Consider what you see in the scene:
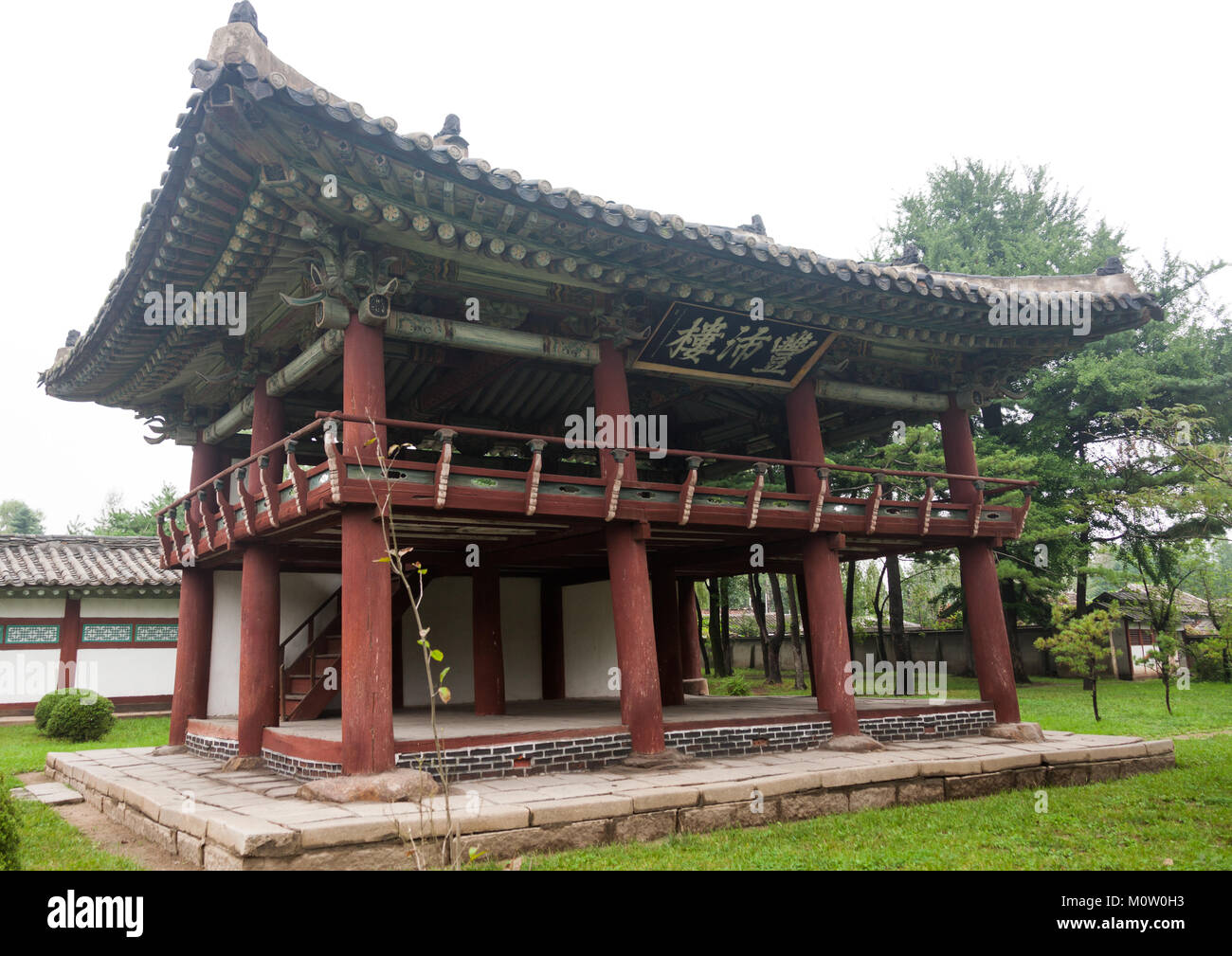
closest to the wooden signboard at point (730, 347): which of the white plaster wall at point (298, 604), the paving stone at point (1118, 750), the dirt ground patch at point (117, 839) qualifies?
the paving stone at point (1118, 750)

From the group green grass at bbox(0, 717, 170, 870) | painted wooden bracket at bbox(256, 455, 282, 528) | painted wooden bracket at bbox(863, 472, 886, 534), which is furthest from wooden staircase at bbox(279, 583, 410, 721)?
painted wooden bracket at bbox(863, 472, 886, 534)

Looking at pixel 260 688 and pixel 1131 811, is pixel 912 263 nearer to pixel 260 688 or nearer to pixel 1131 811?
pixel 1131 811

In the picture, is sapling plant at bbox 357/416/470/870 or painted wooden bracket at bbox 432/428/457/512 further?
painted wooden bracket at bbox 432/428/457/512

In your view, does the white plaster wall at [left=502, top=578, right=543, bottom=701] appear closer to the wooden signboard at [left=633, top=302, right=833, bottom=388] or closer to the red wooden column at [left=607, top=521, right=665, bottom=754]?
the red wooden column at [left=607, top=521, right=665, bottom=754]

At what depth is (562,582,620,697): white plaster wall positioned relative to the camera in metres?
18.0

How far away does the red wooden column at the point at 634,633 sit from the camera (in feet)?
35.4

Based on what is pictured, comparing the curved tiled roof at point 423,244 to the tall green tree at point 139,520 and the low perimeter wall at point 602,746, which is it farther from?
the tall green tree at point 139,520

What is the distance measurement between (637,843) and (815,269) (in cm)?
738

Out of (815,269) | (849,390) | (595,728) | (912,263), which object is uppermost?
(912,263)

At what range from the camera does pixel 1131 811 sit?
9.80 meters

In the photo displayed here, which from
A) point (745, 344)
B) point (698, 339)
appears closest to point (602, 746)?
point (698, 339)

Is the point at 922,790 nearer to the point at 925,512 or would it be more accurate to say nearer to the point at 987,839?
the point at 987,839

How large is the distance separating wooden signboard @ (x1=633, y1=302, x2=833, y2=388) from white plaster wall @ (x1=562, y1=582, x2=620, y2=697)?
259 inches
